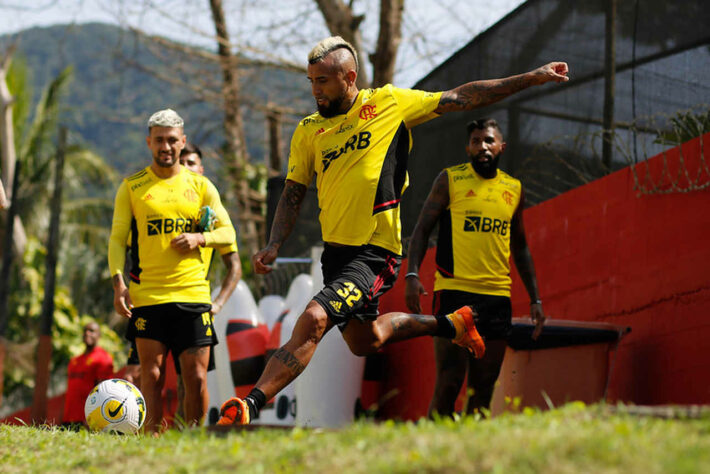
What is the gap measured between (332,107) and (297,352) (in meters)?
1.48

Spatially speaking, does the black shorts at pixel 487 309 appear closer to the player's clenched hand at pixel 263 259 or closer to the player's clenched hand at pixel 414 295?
the player's clenched hand at pixel 414 295

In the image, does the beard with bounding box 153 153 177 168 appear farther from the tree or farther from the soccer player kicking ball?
the tree

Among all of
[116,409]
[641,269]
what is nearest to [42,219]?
[116,409]

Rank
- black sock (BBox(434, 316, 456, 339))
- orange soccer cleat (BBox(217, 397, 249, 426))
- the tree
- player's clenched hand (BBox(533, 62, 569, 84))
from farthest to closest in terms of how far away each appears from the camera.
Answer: the tree → black sock (BBox(434, 316, 456, 339)) → player's clenched hand (BBox(533, 62, 569, 84)) → orange soccer cleat (BBox(217, 397, 249, 426))

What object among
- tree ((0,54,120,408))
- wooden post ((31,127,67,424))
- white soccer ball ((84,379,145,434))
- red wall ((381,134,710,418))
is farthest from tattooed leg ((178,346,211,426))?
tree ((0,54,120,408))

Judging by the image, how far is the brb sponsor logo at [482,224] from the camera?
714cm

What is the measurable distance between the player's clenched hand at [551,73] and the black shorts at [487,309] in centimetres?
179

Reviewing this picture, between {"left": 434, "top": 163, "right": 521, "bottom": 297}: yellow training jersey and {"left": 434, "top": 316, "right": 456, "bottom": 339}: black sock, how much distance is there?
0.80m

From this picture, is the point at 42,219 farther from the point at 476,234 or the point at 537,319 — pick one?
the point at 537,319

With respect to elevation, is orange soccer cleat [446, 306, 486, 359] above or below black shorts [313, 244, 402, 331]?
below

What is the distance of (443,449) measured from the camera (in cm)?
338

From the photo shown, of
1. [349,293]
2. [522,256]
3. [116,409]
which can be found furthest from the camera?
[522,256]

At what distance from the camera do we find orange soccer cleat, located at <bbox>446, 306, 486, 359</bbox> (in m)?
6.28

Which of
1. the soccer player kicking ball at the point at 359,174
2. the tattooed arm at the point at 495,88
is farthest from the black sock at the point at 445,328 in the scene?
the tattooed arm at the point at 495,88
